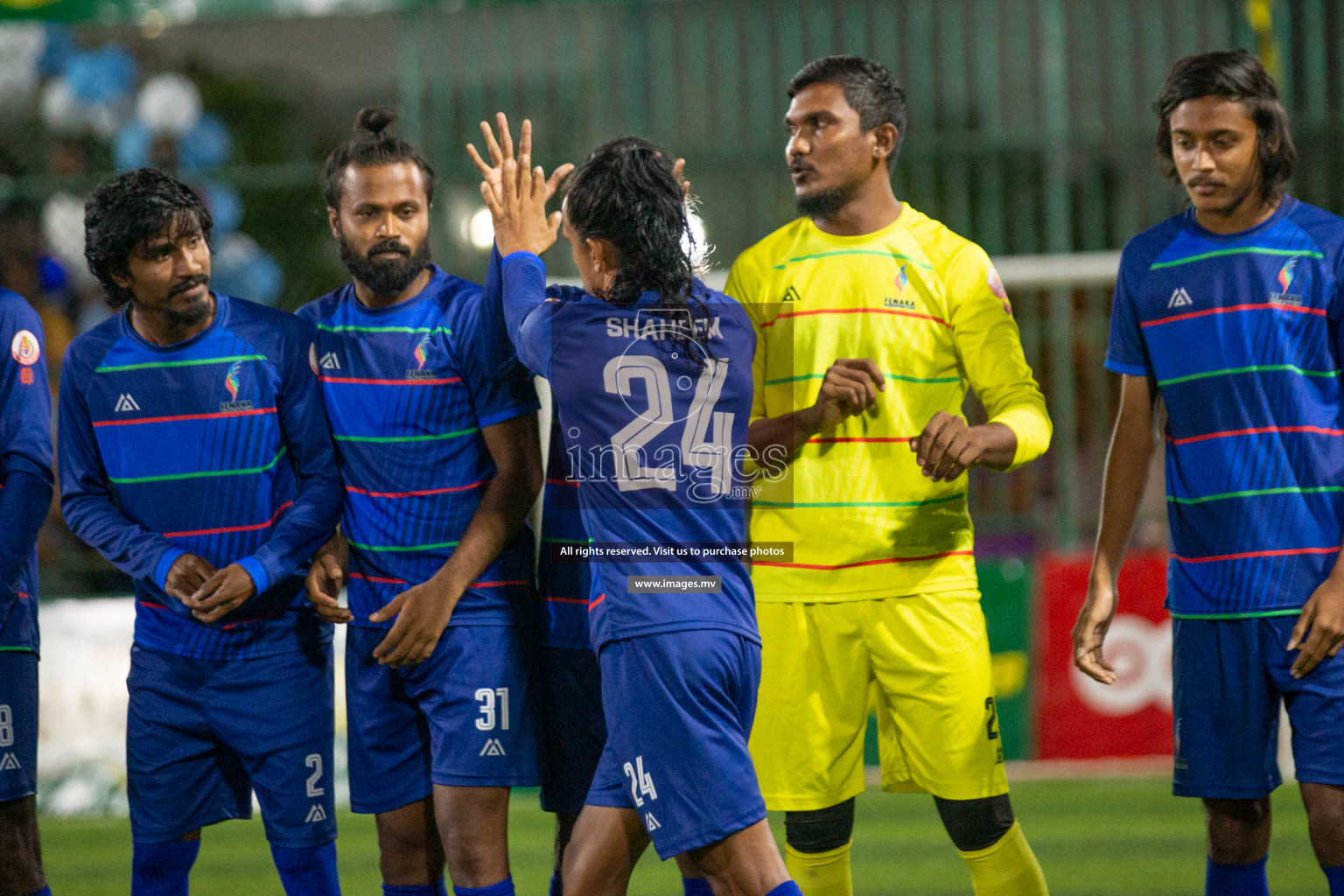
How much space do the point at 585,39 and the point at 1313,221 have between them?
7443 millimetres

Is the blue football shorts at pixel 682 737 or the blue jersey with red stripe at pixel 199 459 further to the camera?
the blue jersey with red stripe at pixel 199 459

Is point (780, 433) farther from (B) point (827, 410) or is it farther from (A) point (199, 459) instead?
(A) point (199, 459)

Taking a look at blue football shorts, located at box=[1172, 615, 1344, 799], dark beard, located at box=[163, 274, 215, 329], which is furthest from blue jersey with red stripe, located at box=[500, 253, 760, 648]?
blue football shorts, located at box=[1172, 615, 1344, 799]

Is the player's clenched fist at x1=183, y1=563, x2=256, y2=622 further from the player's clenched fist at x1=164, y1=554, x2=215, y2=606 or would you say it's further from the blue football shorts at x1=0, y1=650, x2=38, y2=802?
the blue football shorts at x1=0, y1=650, x2=38, y2=802

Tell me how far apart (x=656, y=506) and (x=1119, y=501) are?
53.9 inches

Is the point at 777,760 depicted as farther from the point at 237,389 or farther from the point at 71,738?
the point at 71,738

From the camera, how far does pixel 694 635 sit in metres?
2.93

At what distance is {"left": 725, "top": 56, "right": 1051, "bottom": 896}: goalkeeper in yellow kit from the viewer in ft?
11.5

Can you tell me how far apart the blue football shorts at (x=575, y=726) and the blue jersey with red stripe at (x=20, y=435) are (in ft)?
4.76

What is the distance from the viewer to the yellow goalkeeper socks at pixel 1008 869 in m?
3.47

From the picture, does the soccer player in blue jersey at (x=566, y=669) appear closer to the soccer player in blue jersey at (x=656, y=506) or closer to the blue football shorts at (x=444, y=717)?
the blue football shorts at (x=444, y=717)

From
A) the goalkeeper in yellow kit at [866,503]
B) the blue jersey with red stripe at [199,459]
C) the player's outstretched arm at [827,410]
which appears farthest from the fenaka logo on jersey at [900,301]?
the blue jersey with red stripe at [199,459]

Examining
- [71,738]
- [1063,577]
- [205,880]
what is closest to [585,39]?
[1063,577]

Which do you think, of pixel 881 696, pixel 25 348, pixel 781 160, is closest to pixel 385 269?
pixel 25 348
